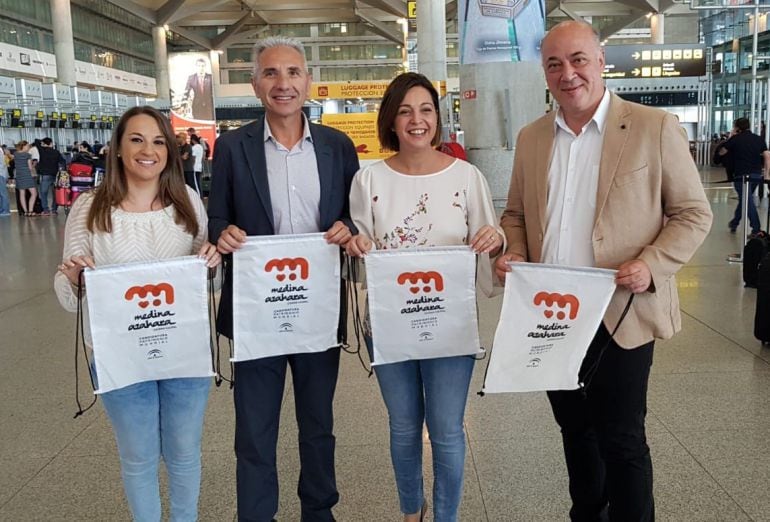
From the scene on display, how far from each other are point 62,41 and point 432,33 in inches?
891

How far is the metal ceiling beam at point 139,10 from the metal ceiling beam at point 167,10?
1.16 feet

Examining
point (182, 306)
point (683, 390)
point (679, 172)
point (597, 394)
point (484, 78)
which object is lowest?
point (683, 390)

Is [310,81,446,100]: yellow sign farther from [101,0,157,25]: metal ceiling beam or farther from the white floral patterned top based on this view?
the white floral patterned top

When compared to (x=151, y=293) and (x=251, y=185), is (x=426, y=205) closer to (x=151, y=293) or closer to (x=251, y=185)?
(x=251, y=185)

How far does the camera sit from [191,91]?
2055cm

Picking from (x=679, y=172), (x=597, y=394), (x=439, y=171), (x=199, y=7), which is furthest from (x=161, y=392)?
(x=199, y=7)

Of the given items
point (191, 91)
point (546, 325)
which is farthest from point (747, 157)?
point (191, 91)

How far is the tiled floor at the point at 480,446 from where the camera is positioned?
3268 millimetres

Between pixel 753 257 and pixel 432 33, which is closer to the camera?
pixel 753 257

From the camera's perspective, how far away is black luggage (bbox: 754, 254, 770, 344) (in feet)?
17.7

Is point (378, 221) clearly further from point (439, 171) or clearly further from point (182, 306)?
point (182, 306)

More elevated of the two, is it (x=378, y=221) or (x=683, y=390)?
(x=378, y=221)

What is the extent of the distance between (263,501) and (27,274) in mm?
8322

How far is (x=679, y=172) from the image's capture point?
234 centimetres
